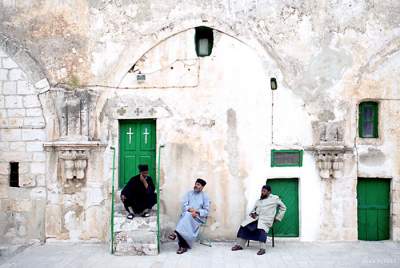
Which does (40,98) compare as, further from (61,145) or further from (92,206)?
(92,206)

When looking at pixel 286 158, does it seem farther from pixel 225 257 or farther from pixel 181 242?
pixel 181 242

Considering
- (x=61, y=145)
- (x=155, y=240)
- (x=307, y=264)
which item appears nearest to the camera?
(x=307, y=264)

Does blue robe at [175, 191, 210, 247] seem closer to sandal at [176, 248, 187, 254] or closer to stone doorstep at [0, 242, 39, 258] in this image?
sandal at [176, 248, 187, 254]

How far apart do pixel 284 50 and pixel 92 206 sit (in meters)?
5.05

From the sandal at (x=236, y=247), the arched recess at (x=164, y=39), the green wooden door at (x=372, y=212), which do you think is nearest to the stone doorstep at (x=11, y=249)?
the arched recess at (x=164, y=39)

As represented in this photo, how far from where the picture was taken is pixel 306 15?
9.85 m

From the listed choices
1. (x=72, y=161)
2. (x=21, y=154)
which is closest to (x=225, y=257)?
(x=72, y=161)

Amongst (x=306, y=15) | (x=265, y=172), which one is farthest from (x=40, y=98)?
(x=306, y=15)

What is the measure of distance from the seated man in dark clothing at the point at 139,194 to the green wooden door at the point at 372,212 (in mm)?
4306

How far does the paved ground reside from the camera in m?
8.27

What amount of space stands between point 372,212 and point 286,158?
2096mm

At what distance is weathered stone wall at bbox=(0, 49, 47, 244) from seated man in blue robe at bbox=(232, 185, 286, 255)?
406cm

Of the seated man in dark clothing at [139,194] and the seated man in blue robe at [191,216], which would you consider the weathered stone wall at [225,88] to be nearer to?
the seated man in blue robe at [191,216]

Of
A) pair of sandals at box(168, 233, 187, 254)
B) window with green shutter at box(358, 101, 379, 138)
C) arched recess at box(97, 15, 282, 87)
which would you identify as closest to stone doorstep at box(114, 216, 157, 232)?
pair of sandals at box(168, 233, 187, 254)
